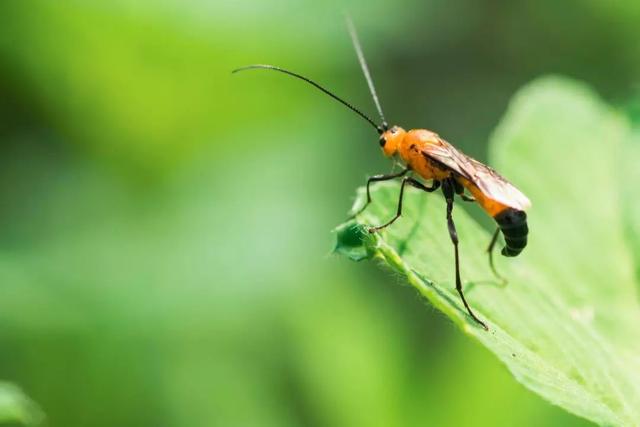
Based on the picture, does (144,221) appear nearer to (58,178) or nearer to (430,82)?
(58,178)

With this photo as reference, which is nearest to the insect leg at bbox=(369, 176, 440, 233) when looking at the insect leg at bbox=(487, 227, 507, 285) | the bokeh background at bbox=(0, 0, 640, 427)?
the insect leg at bbox=(487, 227, 507, 285)

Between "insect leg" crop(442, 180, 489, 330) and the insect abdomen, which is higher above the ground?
the insect abdomen

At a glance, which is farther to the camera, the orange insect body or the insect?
the orange insect body

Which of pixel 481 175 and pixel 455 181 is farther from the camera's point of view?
pixel 455 181

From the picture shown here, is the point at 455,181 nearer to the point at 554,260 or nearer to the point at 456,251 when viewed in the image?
the point at 554,260

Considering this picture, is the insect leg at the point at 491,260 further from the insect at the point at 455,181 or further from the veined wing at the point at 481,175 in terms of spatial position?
the veined wing at the point at 481,175

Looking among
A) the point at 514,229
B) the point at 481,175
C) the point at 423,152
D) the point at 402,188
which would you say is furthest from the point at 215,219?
the point at 514,229

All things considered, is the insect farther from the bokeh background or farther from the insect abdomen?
the bokeh background

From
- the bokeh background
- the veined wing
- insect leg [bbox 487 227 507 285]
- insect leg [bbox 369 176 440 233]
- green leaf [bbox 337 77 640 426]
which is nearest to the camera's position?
green leaf [bbox 337 77 640 426]

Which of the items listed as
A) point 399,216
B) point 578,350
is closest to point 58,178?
point 399,216
